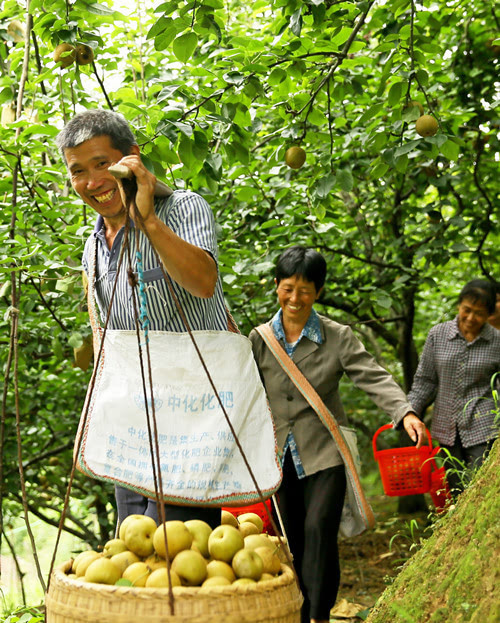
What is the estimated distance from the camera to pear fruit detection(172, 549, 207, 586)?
162 centimetres

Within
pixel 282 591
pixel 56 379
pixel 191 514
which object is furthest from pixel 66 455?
pixel 282 591

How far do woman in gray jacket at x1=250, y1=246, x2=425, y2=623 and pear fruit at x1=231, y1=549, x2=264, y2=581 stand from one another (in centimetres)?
155

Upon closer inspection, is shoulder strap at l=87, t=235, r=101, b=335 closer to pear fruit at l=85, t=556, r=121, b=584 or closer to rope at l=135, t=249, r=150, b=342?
rope at l=135, t=249, r=150, b=342

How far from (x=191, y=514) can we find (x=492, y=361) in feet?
9.33

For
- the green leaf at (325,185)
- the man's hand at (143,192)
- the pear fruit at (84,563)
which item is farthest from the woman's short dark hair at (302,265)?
the pear fruit at (84,563)

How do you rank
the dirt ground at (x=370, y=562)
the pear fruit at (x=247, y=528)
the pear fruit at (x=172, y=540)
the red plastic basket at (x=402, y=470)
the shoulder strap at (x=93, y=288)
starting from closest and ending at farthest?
1. the pear fruit at (x=172, y=540)
2. the pear fruit at (x=247, y=528)
3. the shoulder strap at (x=93, y=288)
4. the red plastic basket at (x=402, y=470)
5. the dirt ground at (x=370, y=562)

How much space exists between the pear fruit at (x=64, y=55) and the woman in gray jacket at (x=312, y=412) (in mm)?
1283

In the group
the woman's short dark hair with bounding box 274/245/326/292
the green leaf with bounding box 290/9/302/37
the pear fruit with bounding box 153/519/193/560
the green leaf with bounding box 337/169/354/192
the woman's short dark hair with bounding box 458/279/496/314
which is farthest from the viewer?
the woman's short dark hair with bounding box 458/279/496/314

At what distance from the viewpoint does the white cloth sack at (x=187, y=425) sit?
1.92 metres

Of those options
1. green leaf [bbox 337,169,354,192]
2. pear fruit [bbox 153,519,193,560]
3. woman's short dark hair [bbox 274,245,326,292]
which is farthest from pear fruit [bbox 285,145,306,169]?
pear fruit [bbox 153,519,193,560]

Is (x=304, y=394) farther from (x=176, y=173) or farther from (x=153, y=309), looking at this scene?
(x=153, y=309)

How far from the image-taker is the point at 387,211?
5.46 metres

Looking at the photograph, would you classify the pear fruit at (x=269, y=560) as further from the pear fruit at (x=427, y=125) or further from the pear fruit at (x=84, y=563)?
the pear fruit at (x=427, y=125)

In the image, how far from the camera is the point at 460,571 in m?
1.90
